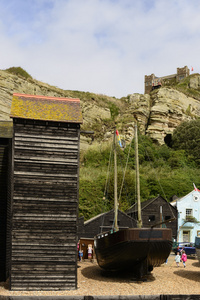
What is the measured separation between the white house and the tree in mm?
19154

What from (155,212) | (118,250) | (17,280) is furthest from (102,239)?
(155,212)

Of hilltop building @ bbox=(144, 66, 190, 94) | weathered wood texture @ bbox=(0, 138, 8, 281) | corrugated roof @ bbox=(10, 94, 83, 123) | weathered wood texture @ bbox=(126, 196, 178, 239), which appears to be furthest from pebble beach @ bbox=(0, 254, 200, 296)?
hilltop building @ bbox=(144, 66, 190, 94)

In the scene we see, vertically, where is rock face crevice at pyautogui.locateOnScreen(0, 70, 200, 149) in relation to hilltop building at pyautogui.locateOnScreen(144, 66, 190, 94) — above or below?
below

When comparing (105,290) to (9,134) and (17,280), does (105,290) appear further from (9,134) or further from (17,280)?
(9,134)

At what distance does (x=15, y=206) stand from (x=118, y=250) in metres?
5.71

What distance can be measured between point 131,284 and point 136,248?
5.54ft

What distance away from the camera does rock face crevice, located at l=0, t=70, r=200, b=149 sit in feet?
180

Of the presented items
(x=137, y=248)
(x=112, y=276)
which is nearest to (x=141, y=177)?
(x=112, y=276)

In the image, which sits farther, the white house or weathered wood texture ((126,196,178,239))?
the white house

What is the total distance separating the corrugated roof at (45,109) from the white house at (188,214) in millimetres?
21299

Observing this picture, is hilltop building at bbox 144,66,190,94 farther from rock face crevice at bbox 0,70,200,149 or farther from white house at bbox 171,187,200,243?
white house at bbox 171,187,200,243

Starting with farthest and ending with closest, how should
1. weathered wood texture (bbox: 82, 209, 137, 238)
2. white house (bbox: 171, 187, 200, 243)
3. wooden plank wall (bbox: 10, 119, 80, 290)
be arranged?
1. white house (bbox: 171, 187, 200, 243)
2. weathered wood texture (bbox: 82, 209, 137, 238)
3. wooden plank wall (bbox: 10, 119, 80, 290)

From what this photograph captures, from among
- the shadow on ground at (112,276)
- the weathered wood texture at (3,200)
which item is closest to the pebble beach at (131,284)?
the shadow on ground at (112,276)

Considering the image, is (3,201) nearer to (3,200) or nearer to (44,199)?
(3,200)
